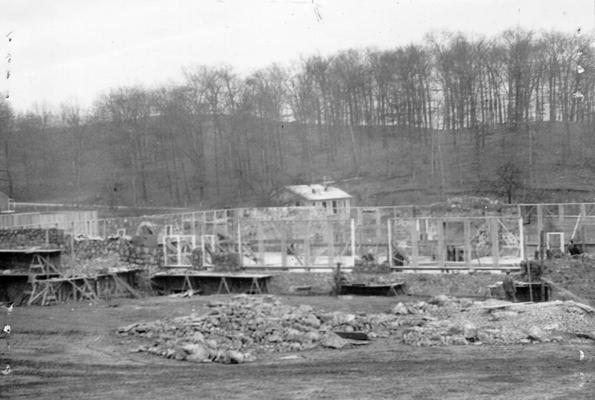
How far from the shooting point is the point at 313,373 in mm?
18156

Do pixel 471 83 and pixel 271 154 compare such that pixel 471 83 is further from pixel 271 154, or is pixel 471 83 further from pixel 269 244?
pixel 269 244

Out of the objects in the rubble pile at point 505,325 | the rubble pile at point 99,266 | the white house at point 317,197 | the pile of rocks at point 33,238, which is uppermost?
the white house at point 317,197

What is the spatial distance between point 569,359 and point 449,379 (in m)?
3.68

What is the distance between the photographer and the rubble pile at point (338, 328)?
21594 millimetres

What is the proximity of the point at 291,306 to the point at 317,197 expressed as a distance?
1171 inches

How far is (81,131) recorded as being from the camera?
2672 inches

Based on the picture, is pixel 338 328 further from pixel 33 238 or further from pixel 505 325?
pixel 33 238

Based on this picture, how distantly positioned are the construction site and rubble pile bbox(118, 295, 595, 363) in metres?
0.06

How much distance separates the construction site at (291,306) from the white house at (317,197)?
4.32 m

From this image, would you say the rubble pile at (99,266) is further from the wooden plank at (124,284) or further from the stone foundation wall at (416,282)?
the stone foundation wall at (416,282)

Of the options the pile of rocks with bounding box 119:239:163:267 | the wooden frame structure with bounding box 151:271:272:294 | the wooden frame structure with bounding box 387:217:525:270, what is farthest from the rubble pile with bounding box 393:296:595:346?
the pile of rocks with bounding box 119:239:163:267

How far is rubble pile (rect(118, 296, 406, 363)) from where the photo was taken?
830 inches

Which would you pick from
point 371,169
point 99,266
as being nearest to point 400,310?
point 99,266

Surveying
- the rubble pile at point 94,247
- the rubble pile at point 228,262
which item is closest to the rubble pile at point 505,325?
the rubble pile at point 228,262
